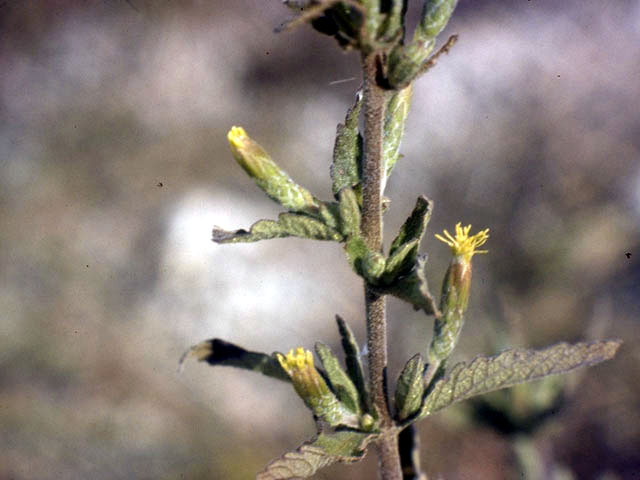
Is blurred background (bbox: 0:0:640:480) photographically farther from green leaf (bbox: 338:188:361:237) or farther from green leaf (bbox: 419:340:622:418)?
green leaf (bbox: 338:188:361:237)

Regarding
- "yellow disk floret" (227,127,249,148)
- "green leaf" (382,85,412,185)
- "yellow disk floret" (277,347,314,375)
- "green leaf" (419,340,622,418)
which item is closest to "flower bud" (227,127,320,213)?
"yellow disk floret" (227,127,249,148)

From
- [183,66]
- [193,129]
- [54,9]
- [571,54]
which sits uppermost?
[54,9]

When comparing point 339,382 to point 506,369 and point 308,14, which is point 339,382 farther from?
point 308,14

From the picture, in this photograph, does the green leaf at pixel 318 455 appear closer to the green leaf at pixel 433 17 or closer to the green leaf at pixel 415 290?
the green leaf at pixel 415 290

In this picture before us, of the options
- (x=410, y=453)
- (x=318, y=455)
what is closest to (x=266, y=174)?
(x=318, y=455)

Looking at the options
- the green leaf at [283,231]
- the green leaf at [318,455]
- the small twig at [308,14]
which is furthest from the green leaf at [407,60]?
the green leaf at [318,455]

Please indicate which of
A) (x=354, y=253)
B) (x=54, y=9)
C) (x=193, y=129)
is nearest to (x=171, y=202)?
(x=193, y=129)

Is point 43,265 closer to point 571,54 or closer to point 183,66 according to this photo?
point 183,66
